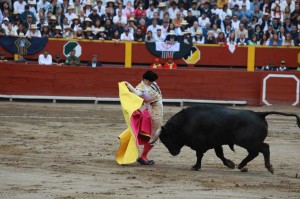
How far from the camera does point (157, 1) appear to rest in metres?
22.8

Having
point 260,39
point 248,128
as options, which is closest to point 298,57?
point 260,39

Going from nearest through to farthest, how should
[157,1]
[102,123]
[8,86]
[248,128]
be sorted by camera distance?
1. [248,128]
2. [102,123]
3. [8,86]
4. [157,1]

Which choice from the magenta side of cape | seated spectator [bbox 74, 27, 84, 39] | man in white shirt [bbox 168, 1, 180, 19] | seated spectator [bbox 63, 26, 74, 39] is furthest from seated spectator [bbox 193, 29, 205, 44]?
the magenta side of cape

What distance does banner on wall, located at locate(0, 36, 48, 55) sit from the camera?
21703 mm

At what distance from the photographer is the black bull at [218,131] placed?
1059cm

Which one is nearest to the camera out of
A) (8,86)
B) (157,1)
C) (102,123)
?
(102,123)

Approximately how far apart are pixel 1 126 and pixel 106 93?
5758 mm

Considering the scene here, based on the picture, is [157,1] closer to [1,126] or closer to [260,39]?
[260,39]

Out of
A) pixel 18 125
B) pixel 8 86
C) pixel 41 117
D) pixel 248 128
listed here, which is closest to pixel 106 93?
pixel 8 86

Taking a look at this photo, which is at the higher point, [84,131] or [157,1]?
[157,1]

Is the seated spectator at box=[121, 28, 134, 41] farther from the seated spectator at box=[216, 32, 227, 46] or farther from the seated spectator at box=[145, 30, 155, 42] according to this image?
the seated spectator at box=[216, 32, 227, 46]

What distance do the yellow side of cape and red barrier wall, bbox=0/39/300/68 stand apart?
1084 centimetres

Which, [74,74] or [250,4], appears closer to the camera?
[74,74]

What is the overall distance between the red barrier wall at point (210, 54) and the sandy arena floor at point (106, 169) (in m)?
5.93
